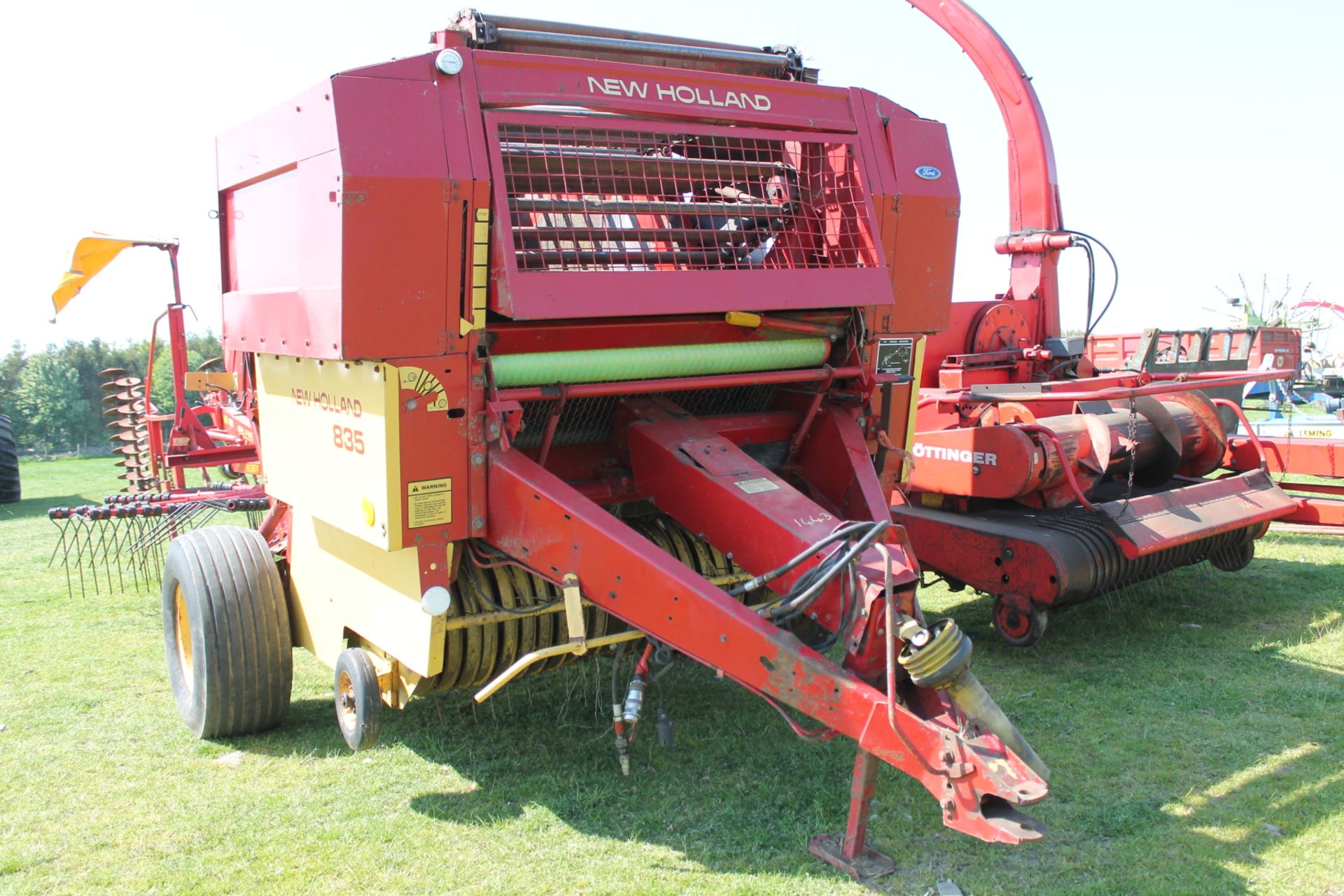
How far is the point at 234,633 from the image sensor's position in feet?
14.7

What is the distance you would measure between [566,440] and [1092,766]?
238 cm

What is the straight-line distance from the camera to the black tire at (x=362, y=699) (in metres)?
4.02

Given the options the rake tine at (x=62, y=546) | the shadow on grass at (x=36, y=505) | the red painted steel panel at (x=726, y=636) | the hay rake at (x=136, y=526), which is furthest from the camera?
the shadow on grass at (x=36, y=505)

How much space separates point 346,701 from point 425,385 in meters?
1.46

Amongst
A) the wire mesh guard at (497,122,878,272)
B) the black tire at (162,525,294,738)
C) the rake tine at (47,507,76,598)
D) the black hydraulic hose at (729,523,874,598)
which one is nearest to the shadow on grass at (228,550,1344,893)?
the black tire at (162,525,294,738)

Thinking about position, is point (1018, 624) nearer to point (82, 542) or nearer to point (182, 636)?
point (182, 636)

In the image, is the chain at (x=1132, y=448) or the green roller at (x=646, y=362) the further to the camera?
the chain at (x=1132, y=448)

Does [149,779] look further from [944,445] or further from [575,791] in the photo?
[944,445]

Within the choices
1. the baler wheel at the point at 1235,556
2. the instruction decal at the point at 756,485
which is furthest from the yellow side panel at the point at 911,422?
the baler wheel at the point at 1235,556

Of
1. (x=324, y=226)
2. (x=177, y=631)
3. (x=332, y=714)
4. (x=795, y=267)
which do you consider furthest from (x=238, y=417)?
(x=795, y=267)

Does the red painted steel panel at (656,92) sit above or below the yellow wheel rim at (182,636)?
above

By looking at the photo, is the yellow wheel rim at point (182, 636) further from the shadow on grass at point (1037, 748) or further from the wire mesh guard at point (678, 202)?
the wire mesh guard at point (678, 202)

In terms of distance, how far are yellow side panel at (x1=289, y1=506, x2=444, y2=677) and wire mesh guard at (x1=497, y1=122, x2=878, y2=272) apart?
4.13ft

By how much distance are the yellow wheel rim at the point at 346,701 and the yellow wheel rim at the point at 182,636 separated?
1.04 m
